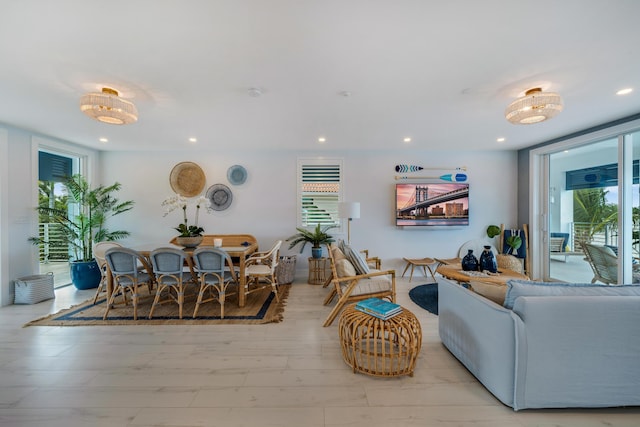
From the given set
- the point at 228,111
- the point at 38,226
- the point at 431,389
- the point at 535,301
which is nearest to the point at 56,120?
the point at 38,226

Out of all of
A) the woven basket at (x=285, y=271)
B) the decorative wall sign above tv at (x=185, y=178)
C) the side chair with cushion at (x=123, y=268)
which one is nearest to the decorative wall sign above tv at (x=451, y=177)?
the woven basket at (x=285, y=271)

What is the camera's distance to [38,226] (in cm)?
391

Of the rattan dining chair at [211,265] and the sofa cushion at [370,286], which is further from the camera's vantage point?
the rattan dining chair at [211,265]

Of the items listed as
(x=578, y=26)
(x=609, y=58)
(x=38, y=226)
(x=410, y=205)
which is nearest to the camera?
(x=578, y=26)

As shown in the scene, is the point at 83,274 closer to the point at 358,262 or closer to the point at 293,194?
the point at 293,194

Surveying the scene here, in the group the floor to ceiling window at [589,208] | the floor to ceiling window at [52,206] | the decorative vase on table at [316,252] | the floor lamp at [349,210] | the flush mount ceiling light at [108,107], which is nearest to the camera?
the flush mount ceiling light at [108,107]

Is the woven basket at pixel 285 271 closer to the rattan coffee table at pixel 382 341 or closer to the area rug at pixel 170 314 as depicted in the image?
the area rug at pixel 170 314

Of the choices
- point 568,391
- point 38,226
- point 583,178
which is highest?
point 583,178

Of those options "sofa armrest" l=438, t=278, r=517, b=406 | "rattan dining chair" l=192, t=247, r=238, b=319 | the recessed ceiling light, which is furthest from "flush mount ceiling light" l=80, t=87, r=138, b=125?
"sofa armrest" l=438, t=278, r=517, b=406

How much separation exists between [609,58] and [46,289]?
6.79 m

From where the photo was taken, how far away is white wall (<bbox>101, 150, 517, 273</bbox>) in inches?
197

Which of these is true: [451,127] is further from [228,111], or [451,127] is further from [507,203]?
[228,111]

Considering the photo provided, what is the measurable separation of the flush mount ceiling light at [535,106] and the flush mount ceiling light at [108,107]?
143 inches

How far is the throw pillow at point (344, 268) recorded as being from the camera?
2.91 metres
